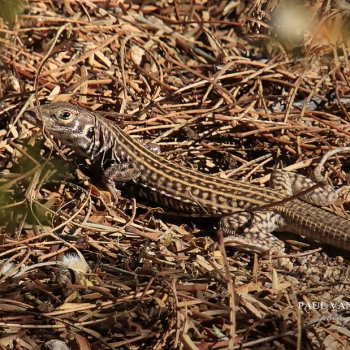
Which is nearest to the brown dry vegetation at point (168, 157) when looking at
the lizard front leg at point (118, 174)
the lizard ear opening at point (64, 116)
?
the lizard front leg at point (118, 174)

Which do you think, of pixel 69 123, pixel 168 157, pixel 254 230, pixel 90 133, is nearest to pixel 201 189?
pixel 254 230

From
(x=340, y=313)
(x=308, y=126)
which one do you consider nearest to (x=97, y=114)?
(x=308, y=126)

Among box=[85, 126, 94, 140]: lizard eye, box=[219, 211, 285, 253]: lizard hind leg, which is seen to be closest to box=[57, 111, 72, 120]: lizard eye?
box=[85, 126, 94, 140]: lizard eye

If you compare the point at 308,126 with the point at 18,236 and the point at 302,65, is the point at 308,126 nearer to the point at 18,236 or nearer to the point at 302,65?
the point at 302,65

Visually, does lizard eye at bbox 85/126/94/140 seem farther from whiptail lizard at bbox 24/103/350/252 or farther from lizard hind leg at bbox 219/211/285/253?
lizard hind leg at bbox 219/211/285/253

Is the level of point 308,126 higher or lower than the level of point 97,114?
higher

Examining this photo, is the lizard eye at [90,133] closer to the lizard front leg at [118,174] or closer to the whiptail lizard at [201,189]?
the whiptail lizard at [201,189]
